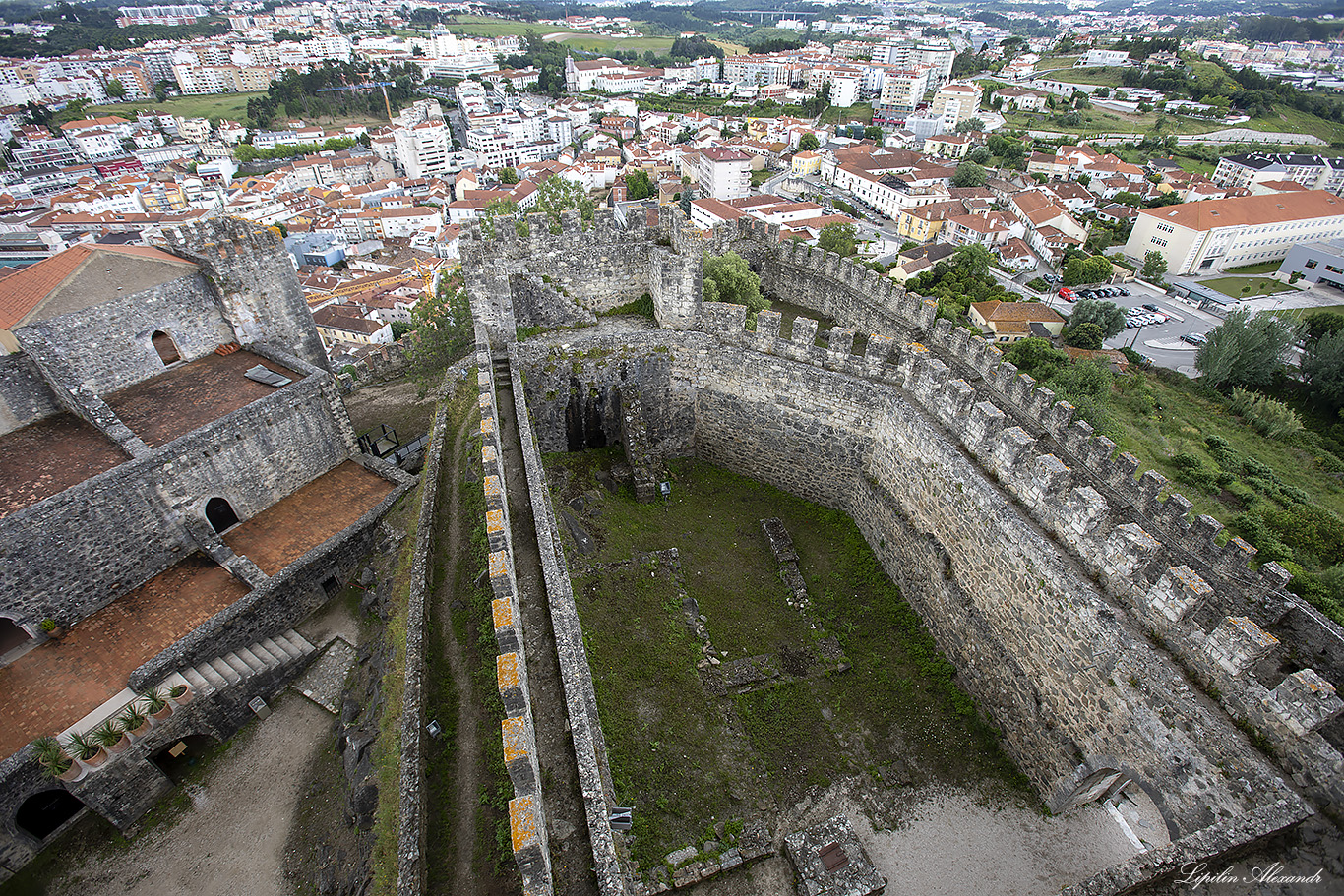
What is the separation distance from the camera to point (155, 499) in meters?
12.5

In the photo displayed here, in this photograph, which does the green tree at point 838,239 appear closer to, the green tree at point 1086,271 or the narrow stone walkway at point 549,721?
the green tree at point 1086,271

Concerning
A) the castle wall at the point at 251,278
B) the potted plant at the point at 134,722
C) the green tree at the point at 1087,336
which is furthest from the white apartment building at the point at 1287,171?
the potted plant at the point at 134,722

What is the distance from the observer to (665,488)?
50.4 ft

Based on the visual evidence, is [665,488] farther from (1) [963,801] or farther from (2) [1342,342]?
(2) [1342,342]

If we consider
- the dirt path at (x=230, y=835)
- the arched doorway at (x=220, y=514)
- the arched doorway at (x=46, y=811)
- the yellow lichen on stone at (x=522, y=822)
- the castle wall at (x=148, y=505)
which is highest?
the yellow lichen on stone at (x=522, y=822)

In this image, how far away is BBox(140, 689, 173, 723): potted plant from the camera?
10586mm

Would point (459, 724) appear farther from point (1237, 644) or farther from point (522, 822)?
point (1237, 644)

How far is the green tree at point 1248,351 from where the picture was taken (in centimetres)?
4009

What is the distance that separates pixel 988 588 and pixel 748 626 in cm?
475

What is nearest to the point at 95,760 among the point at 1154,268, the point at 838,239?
the point at 838,239

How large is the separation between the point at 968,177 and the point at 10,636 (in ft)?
338

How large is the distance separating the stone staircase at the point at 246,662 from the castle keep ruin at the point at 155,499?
1.4 inches

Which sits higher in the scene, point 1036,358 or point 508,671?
point 508,671

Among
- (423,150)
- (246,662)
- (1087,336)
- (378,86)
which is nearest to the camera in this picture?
(246,662)
